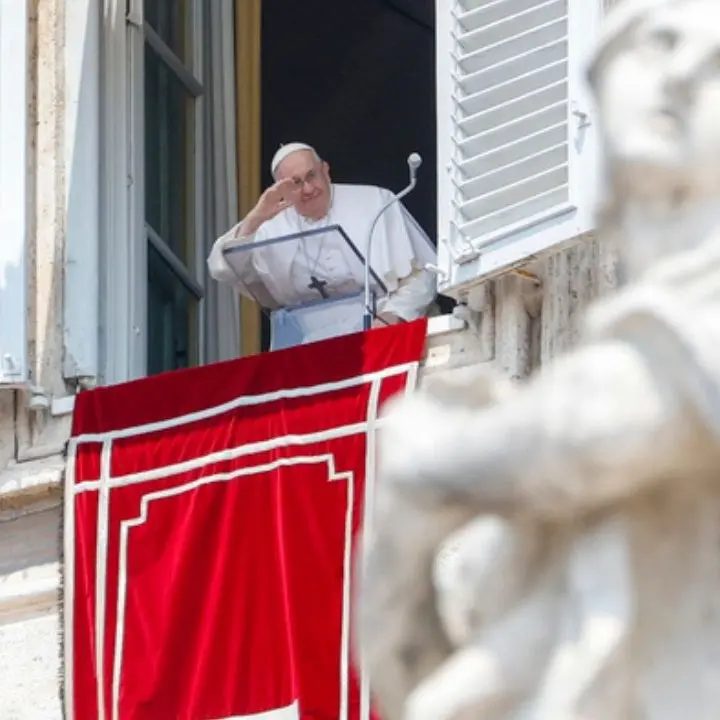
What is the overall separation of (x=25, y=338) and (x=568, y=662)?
5.82 m

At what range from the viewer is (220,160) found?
33.0ft

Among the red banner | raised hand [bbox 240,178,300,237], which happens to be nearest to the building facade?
the red banner

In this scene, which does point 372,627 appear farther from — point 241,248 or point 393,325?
point 241,248

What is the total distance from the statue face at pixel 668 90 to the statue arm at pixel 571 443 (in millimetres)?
168

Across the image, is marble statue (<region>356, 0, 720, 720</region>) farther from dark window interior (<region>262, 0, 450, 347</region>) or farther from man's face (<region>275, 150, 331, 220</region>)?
dark window interior (<region>262, 0, 450, 347</region>)

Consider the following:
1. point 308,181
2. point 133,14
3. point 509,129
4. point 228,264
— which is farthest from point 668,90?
point 133,14

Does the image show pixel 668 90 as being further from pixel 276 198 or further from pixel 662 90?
pixel 276 198

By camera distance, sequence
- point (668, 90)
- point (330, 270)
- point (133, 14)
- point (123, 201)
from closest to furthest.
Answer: point (668, 90) < point (330, 270) < point (123, 201) < point (133, 14)

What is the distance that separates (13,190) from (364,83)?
121 inches

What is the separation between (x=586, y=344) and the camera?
287 cm

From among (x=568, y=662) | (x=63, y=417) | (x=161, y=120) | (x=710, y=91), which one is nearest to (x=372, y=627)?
(x=568, y=662)

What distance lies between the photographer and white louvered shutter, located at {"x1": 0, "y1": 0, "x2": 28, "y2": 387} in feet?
27.9

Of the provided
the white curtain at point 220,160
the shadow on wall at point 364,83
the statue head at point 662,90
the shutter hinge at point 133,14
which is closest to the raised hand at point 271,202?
the shutter hinge at point 133,14

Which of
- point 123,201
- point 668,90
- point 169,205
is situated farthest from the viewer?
point 169,205
